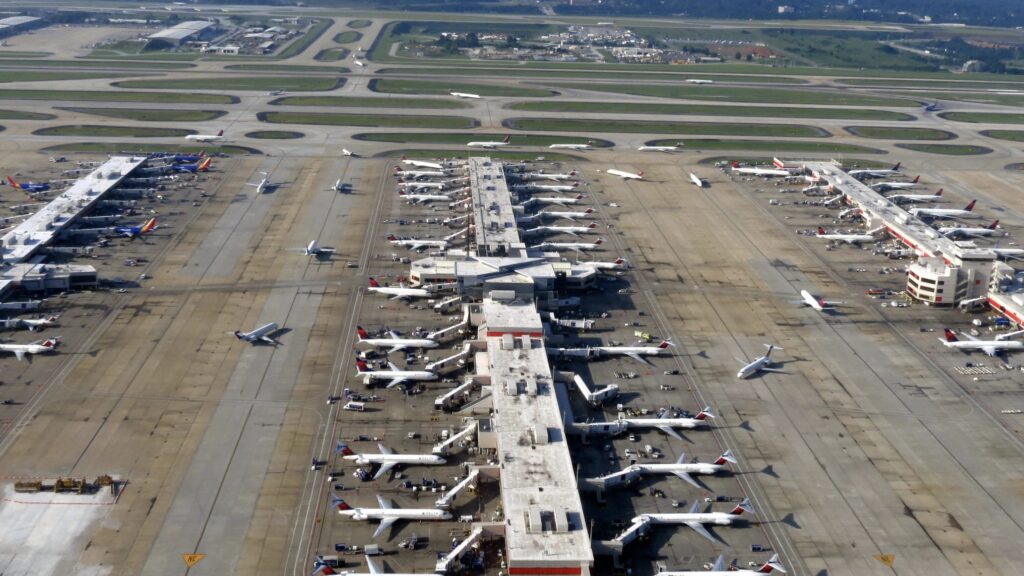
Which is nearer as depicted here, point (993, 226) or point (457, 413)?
point (457, 413)

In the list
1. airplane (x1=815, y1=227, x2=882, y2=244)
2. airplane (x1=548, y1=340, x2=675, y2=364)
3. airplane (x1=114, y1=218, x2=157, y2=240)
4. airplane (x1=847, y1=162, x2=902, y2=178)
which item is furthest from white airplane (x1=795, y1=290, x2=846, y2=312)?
airplane (x1=114, y1=218, x2=157, y2=240)

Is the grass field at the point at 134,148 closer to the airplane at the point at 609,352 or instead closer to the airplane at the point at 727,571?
the airplane at the point at 609,352

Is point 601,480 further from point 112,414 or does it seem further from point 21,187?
point 21,187

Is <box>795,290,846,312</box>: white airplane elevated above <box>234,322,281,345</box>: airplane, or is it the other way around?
<box>234,322,281,345</box>: airplane

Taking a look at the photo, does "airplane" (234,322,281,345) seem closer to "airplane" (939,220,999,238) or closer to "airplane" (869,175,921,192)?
"airplane" (939,220,999,238)

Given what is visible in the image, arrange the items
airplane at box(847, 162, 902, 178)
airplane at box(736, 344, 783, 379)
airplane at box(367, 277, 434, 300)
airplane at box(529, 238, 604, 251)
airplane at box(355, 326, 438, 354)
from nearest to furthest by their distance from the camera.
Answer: airplane at box(736, 344, 783, 379), airplane at box(355, 326, 438, 354), airplane at box(367, 277, 434, 300), airplane at box(529, 238, 604, 251), airplane at box(847, 162, 902, 178)

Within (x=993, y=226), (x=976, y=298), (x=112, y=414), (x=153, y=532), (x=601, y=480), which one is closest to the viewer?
(x=153, y=532)

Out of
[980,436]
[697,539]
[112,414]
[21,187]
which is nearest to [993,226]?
[980,436]
